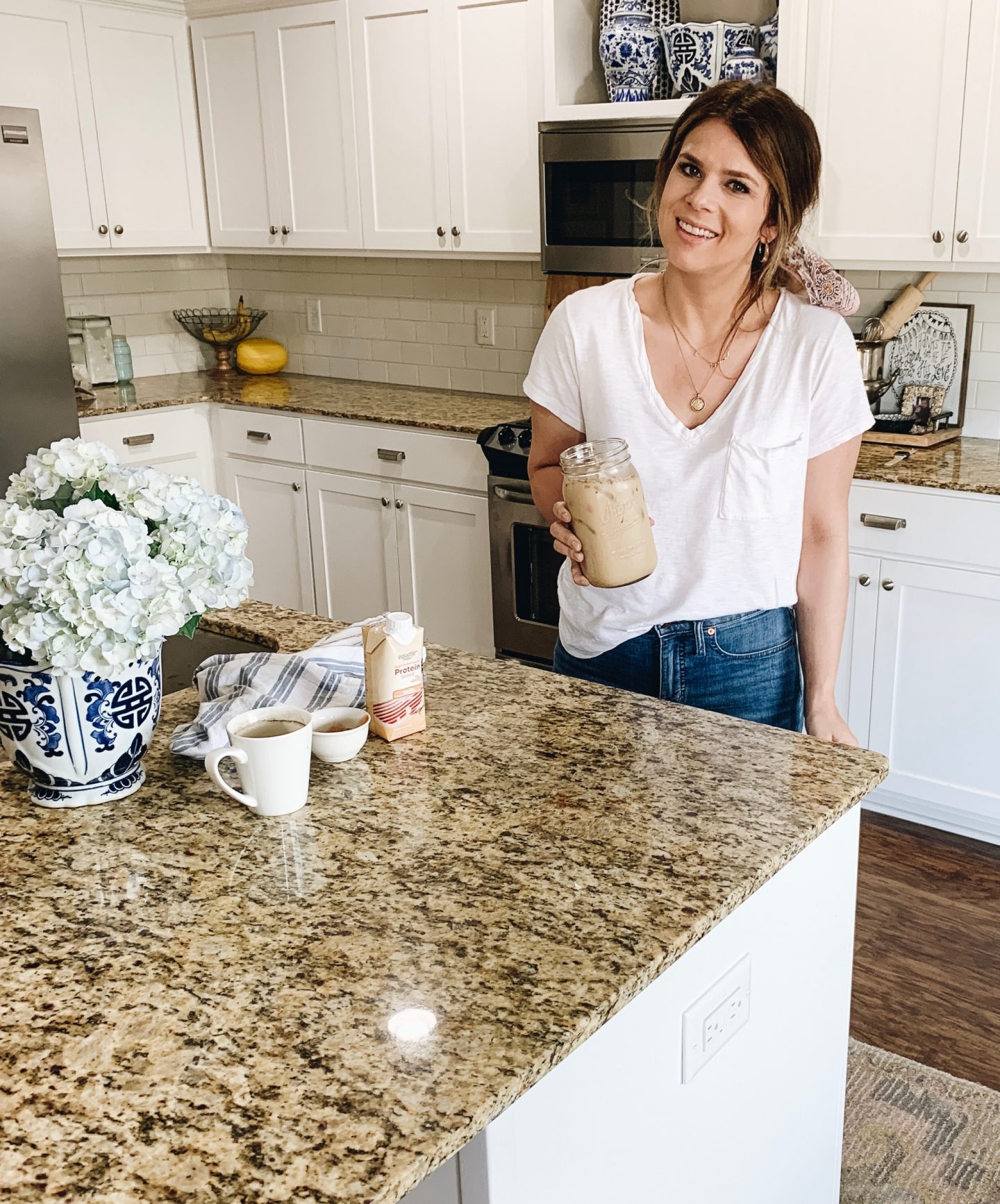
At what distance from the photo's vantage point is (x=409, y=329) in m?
4.40

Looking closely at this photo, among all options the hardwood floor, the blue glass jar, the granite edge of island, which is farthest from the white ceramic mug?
the blue glass jar

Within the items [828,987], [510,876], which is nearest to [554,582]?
[828,987]

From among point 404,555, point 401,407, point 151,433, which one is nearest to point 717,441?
point 404,555

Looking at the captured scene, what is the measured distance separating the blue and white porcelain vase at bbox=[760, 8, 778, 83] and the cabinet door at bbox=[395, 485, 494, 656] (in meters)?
1.37

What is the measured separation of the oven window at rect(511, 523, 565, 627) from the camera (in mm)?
3408

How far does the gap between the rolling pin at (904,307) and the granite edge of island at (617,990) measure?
78.3 inches

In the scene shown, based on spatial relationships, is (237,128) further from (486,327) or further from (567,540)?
(567,540)

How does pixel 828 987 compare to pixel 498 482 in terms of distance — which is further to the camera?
pixel 498 482

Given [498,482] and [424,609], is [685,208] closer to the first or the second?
[498,482]

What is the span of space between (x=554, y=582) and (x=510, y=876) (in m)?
2.35

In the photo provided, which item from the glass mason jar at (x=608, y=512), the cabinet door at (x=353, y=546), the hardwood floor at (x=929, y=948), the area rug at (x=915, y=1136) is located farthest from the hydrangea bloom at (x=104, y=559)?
the cabinet door at (x=353, y=546)

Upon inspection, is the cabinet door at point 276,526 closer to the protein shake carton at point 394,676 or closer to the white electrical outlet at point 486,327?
the white electrical outlet at point 486,327

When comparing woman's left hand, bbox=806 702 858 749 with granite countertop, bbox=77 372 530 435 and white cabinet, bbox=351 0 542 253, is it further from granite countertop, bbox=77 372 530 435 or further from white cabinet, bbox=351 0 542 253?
white cabinet, bbox=351 0 542 253

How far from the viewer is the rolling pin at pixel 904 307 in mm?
3150
